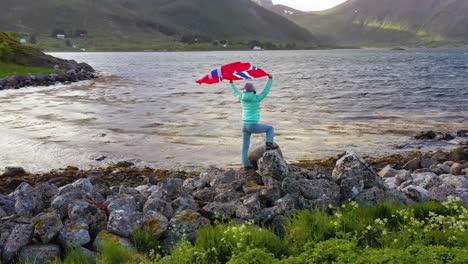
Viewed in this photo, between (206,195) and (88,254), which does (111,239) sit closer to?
(88,254)

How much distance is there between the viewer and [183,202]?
1112 cm

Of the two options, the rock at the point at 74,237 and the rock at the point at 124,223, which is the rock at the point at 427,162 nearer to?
the rock at the point at 124,223

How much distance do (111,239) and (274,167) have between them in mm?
5264

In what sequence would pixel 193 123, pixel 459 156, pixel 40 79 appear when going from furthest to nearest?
pixel 40 79 < pixel 193 123 < pixel 459 156

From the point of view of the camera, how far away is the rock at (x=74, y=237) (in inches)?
359

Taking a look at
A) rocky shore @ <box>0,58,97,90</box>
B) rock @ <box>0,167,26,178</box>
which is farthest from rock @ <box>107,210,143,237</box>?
rocky shore @ <box>0,58,97,90</box>

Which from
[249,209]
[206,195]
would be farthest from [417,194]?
[206,195]

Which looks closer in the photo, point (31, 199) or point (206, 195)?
point (31, 199)

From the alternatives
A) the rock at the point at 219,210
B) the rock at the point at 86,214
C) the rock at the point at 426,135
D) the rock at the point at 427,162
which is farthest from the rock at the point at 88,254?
the rock at the point at 426,135

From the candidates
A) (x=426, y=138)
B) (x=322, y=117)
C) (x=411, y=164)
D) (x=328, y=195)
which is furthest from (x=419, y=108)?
(x=328, y=195)

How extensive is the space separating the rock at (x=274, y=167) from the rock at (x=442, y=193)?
12.3 feet

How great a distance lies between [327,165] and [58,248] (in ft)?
42.3

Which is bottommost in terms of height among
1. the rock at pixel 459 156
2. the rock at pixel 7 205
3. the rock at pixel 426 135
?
the rock at pixel 426 135

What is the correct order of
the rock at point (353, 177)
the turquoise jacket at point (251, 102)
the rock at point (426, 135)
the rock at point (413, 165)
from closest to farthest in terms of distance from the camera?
the rock at point (353, 177), the turquoise jacket at point (251, 102), the rock at point (413, 165), the rock at point (426, 135)
